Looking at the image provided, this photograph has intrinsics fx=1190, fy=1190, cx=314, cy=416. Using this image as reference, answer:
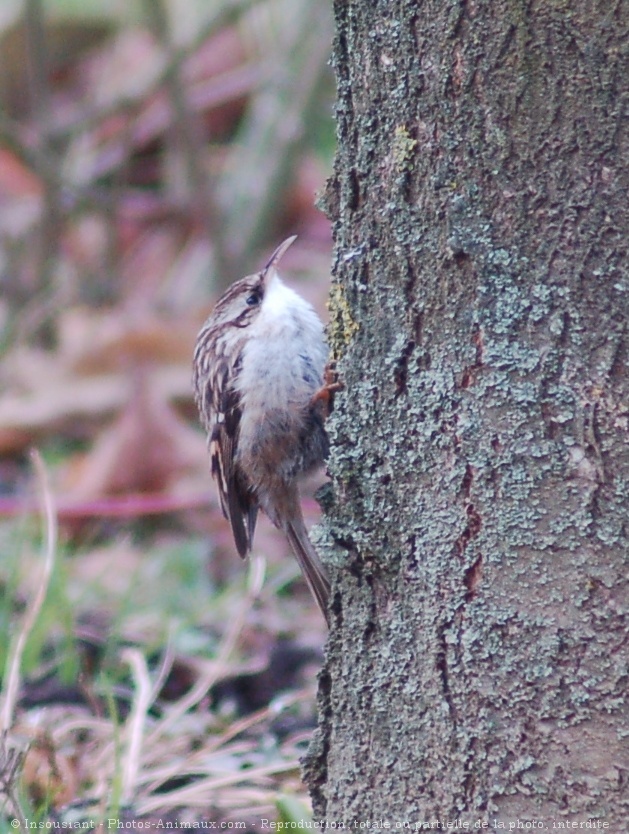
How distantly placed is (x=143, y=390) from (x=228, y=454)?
3079 mm

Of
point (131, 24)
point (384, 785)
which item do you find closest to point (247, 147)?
point (131, 24)

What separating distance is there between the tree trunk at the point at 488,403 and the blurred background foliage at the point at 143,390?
467mm

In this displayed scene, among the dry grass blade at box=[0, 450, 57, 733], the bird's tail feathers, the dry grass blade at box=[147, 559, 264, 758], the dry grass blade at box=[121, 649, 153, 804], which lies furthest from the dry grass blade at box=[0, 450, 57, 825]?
the bird's tail feathers

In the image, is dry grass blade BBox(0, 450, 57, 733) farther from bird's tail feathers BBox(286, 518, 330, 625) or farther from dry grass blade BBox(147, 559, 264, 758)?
bird's tail feathers BBox(286, 518, 330, 625)

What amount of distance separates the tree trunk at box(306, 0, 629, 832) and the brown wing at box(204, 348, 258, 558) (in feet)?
4.85

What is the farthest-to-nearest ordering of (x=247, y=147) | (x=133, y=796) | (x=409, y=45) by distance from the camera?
(x=247, y=147), (x=133, y=796), (x=409, y=45)

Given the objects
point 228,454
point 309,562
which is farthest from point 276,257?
point 309,562

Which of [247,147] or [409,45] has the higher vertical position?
[409,45]

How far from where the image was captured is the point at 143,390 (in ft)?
23.1

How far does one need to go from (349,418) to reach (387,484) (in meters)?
0.18

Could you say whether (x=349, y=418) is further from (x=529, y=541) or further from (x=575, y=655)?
(x=575, y=655)

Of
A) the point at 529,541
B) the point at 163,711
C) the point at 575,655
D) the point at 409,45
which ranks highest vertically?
the point at 409,45

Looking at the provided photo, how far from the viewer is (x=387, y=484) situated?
2.48 m

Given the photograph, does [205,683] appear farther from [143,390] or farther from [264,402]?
[143,390]
